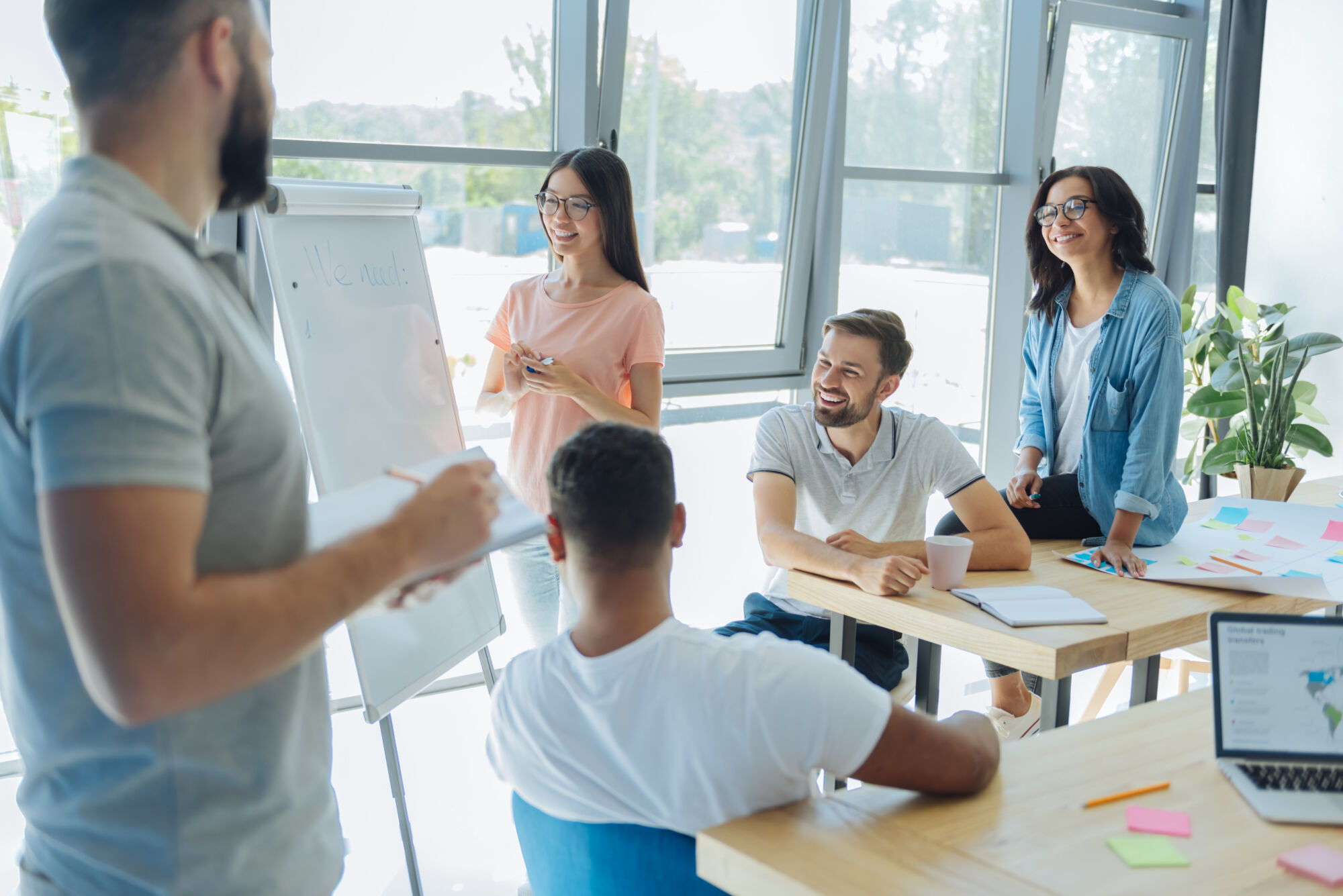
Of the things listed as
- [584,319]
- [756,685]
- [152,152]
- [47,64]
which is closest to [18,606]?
[152,152]

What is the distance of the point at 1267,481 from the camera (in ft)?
12.7

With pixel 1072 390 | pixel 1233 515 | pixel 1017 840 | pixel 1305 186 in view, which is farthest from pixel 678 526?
pixel 1305 186

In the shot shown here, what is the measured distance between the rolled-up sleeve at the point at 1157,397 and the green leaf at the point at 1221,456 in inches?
64.0

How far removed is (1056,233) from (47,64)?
2.65 m

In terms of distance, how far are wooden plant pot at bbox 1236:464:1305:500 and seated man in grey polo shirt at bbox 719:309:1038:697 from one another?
187 centimetres

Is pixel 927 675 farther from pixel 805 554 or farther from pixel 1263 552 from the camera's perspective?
pixel 1263 552

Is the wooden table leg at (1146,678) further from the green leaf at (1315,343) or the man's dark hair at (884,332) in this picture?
the green leaf at (1315,343)

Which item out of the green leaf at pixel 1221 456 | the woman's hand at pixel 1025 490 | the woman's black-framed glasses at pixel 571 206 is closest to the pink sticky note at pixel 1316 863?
the woman's hand at pixel 1025 490

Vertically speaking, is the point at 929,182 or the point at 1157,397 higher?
the point at 929,182

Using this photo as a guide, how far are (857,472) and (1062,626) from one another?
682 millimetres

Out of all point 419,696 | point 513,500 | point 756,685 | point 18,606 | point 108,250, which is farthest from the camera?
point 419,696

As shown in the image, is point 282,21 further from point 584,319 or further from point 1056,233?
point 1056,233

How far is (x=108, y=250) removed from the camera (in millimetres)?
793

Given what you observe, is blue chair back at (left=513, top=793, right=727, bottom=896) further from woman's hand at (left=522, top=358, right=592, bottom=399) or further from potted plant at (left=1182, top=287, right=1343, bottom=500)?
potted plant at (left=1182, top=287, right=1343, bottom=500)
